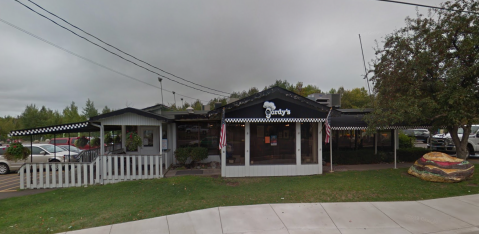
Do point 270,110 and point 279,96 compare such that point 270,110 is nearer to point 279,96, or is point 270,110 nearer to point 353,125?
point 279,96

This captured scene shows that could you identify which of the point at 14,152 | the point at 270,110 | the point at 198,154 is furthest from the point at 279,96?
the point at 14,152

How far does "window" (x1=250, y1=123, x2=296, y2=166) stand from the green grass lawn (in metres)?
0.88

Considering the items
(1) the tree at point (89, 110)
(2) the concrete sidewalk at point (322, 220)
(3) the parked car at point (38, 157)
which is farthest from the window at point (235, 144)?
(1) the tree at point (89, 110)

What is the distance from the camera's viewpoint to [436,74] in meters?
9.53

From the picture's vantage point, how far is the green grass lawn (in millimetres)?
5758

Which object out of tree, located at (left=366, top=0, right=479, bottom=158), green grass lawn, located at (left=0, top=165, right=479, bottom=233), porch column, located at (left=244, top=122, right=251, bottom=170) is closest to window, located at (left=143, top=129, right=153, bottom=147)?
green grass lawn, located at (left=0, top=165, right=479, bottom=233)

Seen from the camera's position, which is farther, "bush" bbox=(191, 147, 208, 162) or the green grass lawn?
"bush" bbox=(191, 147, 208, 162)

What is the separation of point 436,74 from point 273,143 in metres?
7.10

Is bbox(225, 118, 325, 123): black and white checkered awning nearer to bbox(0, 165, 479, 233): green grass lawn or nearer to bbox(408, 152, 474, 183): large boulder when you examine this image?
bbox(0, 165, 479, 233): green grass lawn

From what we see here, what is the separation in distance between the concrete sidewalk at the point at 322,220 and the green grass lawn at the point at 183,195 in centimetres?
44

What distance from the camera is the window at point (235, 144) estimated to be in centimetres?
1003

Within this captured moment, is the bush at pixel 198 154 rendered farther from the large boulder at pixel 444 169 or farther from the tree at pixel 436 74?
the large boulder at pixel 444 169

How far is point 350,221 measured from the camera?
17.8 ft

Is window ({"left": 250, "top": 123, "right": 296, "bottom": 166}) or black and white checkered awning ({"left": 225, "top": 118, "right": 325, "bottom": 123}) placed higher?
black and white checkered awning ({"left": 225, "top": 118, "right": 325, "bottom": 123})
